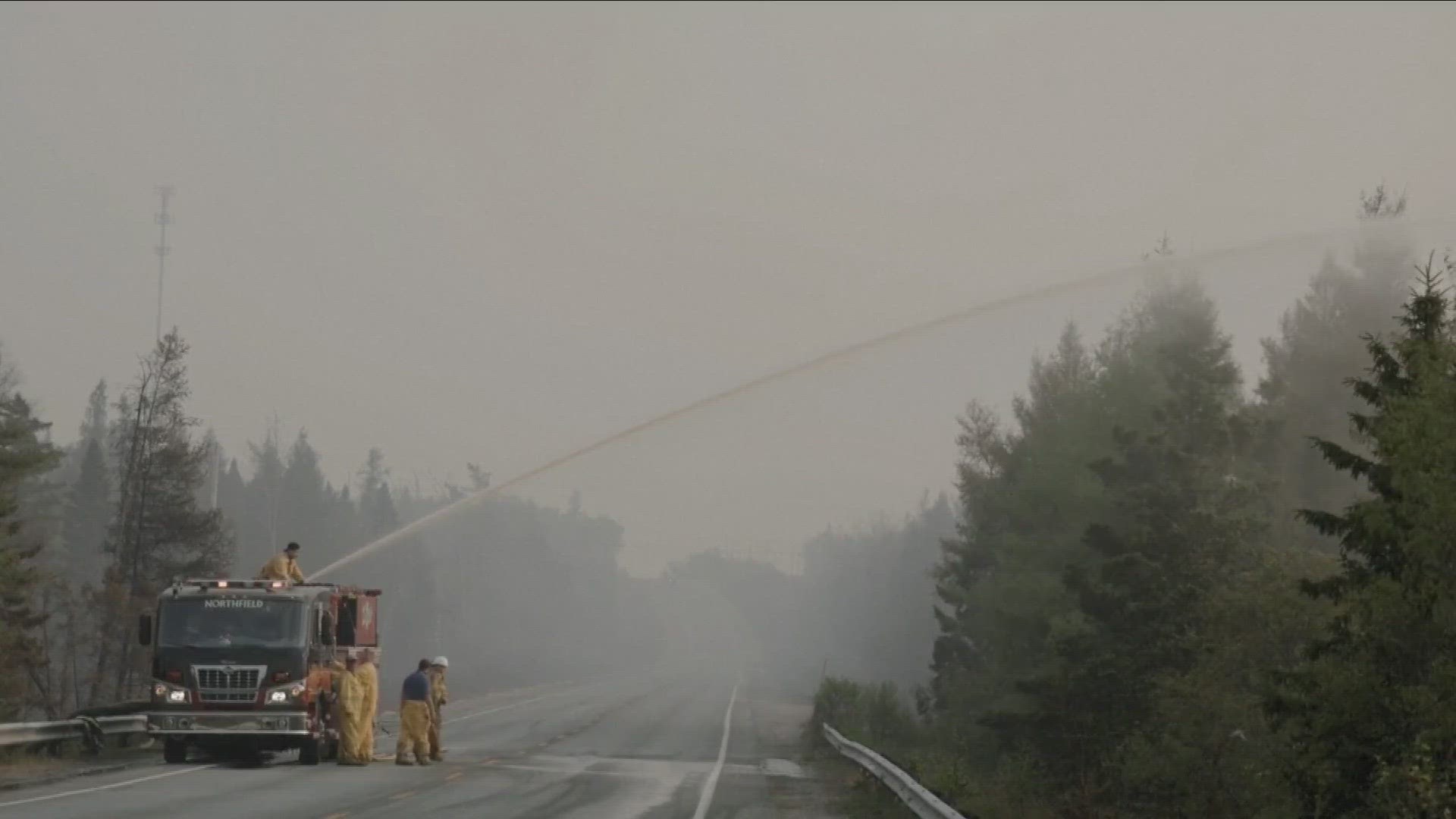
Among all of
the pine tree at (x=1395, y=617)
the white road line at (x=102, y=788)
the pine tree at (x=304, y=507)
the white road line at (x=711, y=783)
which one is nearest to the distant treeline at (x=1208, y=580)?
the pine tree at (x=1395, y=617)

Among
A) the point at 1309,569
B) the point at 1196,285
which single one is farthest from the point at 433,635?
the point at 1309,569

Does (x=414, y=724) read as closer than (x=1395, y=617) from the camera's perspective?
No

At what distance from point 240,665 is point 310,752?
2193mm

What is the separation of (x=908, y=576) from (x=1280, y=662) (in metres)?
106

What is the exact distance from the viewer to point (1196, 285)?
182ft

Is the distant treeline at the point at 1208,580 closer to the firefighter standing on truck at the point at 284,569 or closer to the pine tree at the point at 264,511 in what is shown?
the firefighter standing on truck at the point at 284,569

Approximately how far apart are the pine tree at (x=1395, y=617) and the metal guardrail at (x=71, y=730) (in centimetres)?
1784

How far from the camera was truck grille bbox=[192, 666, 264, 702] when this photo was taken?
2873 centimetres

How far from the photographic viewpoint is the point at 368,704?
31.3 meters

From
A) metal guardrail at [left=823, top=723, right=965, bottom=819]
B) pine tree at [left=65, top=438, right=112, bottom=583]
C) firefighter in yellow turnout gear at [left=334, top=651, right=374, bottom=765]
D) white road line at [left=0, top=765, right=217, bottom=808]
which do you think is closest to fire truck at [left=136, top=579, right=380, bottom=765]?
firefighter in yellow turnout gear at [left=334, top=651, right=374, bottom=765]

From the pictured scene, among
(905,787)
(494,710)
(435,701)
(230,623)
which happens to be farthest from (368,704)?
(494,710)

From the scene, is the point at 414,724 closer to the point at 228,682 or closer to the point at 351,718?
the point at 351,718

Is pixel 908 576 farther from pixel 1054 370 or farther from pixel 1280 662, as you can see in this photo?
pixel 1280 662

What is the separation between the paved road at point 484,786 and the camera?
69.6 ft
